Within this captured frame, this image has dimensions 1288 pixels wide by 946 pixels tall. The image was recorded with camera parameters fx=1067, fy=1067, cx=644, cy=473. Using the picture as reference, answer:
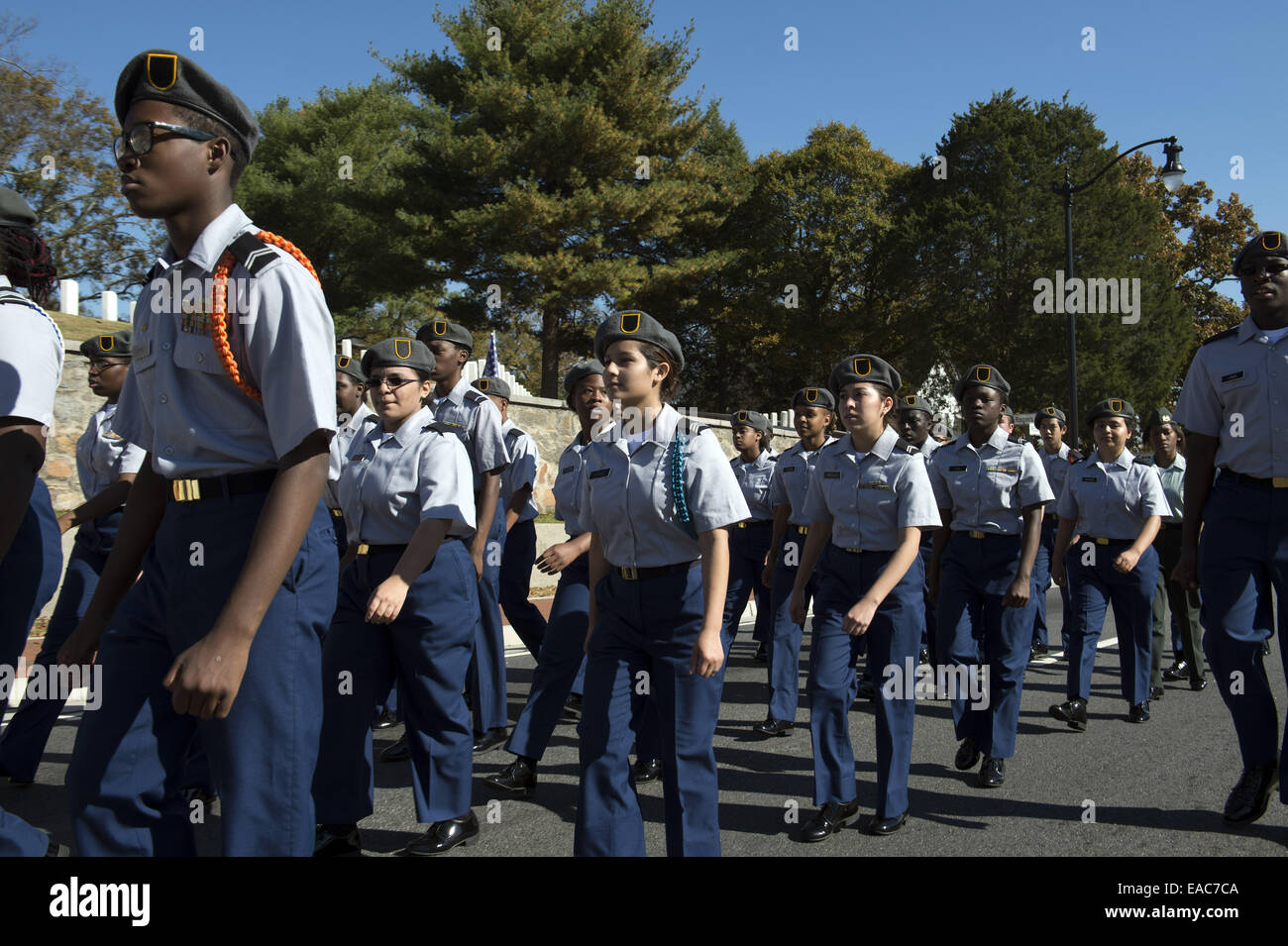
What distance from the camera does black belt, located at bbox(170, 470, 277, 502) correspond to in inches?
89.4

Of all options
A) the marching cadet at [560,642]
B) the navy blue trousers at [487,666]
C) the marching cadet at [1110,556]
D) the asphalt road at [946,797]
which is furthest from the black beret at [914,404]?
the navy blue trousers at [487,666]

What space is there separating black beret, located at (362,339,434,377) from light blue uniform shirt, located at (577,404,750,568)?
4.57 feet

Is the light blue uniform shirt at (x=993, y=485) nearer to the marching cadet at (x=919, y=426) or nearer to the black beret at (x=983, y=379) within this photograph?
the black beret at (x=983, y=379)

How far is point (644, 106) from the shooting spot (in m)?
30.2

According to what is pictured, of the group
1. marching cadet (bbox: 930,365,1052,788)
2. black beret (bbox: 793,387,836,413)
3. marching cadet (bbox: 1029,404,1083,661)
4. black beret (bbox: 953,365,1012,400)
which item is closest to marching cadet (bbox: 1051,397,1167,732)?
marching cadet (bbox: 930,365,1052,788)

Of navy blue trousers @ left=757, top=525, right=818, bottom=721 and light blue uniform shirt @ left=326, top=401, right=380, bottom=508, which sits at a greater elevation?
light blue uniform shirt @ left=326, top=401, right=380, bottom=508

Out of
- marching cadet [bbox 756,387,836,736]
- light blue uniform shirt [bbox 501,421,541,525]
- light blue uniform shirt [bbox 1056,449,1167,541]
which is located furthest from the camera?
light blue uniform shirt [bbox 1056,449,1167,541]

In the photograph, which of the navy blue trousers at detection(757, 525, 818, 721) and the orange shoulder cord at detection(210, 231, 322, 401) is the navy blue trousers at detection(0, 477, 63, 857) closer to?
the orange shoulder cord at detection(210, 231, 322, 401)

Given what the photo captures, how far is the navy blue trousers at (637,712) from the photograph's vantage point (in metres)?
3.48

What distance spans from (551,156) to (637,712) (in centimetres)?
2707

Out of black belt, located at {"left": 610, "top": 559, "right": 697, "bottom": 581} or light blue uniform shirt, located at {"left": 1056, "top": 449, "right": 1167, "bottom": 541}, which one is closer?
black belt, located at {"left": 610, "top": 559, "right": 697, "bottom": 581}

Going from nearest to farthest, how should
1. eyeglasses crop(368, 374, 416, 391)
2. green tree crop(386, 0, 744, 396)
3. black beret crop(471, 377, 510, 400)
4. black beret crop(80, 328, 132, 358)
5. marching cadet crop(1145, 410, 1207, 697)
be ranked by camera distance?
eyeglasses crop(368, 374, 416, 391)
black beret crop(80, 328, 132, 358)
marching cadet crop(1145, 410, 1207, 697)
black beret crop(471, 377, 510, 400)
green tree crop(386, 0, 744, 396)

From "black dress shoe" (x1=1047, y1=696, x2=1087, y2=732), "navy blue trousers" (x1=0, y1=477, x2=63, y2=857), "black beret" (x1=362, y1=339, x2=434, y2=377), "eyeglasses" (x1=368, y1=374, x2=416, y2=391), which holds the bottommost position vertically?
"black dress shoe" (x1=1047, y1=696, x2=1087, y2=732)

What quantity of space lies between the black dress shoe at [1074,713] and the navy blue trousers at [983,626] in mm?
1182
